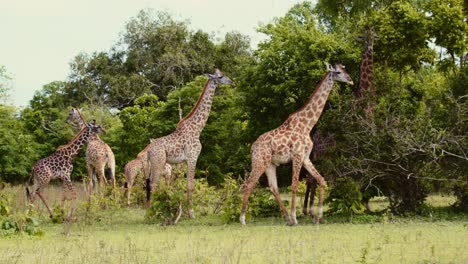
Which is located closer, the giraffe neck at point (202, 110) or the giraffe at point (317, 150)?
the giraffe at point (317, 150)

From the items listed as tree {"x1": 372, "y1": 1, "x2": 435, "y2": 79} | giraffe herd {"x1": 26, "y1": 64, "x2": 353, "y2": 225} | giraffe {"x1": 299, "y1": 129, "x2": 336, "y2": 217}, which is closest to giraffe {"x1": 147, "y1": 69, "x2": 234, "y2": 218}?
giraffe herd {"x1": 26, "y1": 64, "x2": 353, "y2": 225}

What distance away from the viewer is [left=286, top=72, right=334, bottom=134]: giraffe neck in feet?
47.8

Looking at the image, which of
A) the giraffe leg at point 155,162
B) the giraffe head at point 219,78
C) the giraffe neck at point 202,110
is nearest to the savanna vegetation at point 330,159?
the giraffe leg at point 155,162

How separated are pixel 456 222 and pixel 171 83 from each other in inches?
1249

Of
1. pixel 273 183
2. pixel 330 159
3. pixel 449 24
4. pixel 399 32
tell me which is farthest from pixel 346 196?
pixel 449 24

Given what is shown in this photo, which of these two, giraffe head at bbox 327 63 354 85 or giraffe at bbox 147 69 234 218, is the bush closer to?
A: giraffe at bbox 147 69 234 218

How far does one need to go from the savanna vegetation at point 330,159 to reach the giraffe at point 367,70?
151 millimetres

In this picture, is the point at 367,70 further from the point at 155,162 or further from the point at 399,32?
the point at 155,162

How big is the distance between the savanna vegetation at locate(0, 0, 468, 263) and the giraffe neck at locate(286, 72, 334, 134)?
1.88 ft

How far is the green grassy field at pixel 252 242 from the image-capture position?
31.1ft

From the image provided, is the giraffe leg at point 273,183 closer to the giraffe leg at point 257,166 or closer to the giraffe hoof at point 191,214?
the giraffe leg at point 257,166

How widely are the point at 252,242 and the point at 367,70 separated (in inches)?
255

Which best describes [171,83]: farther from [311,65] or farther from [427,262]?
[427,262]

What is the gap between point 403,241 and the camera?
1077cm
